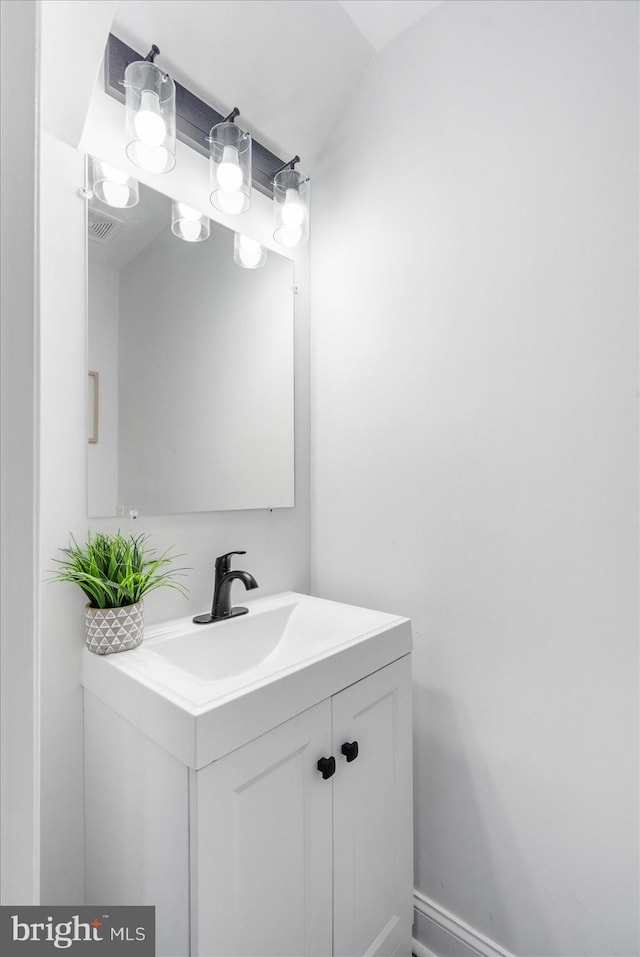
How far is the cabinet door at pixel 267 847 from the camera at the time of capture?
0.69m

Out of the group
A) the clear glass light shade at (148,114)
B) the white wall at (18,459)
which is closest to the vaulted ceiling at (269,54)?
the clear glass light shade at (148,114)

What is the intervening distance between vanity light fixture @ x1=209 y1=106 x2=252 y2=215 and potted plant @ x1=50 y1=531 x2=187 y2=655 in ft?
2.89

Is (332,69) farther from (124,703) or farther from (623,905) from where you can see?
(623,905)

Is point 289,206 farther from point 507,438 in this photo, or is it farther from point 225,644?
point 225,644

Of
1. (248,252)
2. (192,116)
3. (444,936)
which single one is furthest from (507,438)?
(444,936)

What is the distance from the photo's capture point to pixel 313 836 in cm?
86

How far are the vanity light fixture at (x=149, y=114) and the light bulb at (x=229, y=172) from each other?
15 cm

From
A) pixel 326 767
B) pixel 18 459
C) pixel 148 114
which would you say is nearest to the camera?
pixel 18 459

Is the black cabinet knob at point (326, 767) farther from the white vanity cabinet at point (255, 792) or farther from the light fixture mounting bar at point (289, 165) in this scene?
the light fixture mounting bar at point (289, 165)

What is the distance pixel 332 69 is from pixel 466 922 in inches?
88.9

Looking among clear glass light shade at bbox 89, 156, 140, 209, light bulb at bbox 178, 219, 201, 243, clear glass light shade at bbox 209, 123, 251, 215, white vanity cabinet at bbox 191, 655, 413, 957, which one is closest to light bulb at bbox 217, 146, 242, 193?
clear glass light shade at bbox 209, 123, 251, 215

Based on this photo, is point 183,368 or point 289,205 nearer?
point 183,368

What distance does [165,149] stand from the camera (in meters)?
1.02

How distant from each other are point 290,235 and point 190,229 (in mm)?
310
